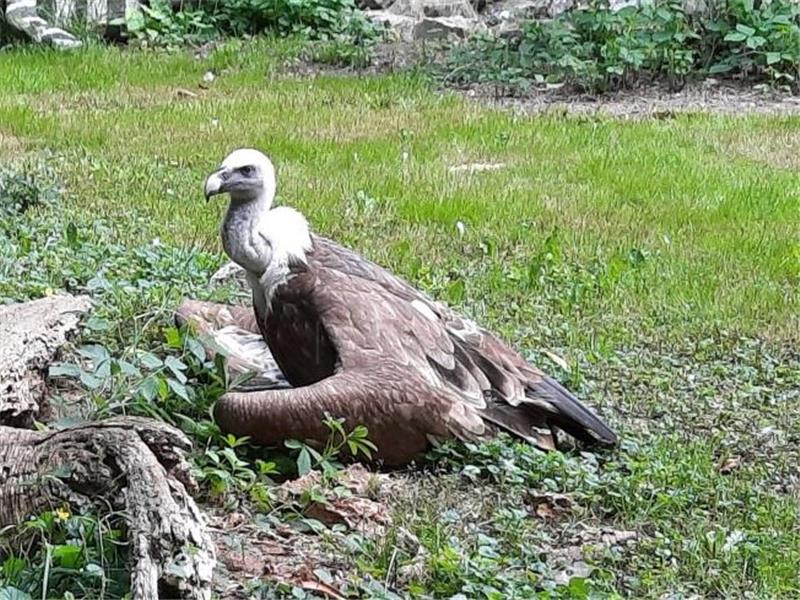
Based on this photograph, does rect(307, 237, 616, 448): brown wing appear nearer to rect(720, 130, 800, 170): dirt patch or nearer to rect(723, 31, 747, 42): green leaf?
rect(720, 130, 800, 170): dirt patch

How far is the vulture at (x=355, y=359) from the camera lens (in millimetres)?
4453

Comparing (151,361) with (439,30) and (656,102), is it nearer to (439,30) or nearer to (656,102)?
(656,102)

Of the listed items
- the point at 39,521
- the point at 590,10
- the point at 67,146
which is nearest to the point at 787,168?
the point at 590,10

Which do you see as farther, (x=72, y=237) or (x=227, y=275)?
(x=72, y=237)

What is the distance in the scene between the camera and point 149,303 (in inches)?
223

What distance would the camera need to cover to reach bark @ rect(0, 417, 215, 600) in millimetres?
3412

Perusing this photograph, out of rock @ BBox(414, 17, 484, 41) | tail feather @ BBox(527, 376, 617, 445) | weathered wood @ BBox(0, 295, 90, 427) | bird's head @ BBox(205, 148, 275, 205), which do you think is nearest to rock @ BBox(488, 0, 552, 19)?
rock @ BBox(414, 17, 484, 41)

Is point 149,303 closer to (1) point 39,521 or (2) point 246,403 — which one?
(2) point 246,403

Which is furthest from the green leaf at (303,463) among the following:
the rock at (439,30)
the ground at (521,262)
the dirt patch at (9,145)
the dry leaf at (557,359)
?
the rock at (439,30)

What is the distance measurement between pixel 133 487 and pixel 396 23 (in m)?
11.7

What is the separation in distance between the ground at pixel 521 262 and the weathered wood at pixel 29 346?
0.73 ft

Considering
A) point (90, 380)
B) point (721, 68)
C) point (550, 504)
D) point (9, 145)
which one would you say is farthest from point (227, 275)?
point (721, 68)

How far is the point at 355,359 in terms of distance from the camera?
4.64 metres

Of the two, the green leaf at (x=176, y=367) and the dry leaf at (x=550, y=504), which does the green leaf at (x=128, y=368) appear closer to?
the green leaf at (x=176, y=367)
